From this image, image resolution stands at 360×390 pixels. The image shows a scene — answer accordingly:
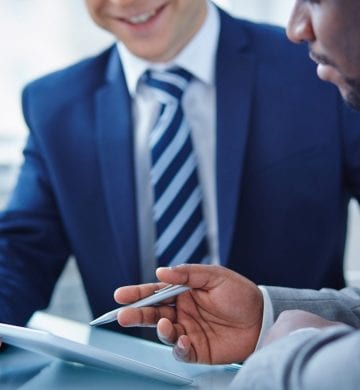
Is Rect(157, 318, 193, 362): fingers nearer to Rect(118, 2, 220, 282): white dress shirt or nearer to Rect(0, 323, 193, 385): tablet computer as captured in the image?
Rect(0, 323, 193, 385): tablet computer

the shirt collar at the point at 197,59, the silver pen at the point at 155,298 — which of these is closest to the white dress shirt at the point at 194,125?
the shirt collar at the point at 197,59

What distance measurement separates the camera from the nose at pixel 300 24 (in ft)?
Result: 3.00

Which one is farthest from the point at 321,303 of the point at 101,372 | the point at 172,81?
the point at 172,81

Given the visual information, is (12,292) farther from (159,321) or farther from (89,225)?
(159,321)

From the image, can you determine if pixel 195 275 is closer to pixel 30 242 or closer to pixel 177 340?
pixel 177 340

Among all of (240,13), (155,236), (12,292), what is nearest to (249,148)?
(155,236)

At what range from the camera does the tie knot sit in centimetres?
151

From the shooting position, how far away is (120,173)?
4.86ft

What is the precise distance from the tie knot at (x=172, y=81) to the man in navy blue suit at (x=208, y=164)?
2 cm

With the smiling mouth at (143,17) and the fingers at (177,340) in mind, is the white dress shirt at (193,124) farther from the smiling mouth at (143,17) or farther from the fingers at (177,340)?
the fingers at (177,340)

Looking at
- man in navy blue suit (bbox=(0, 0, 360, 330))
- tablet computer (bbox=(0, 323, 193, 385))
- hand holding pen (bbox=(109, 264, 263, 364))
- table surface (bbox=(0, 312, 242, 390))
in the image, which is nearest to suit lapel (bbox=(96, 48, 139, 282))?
man in navy blue suit (bbox=(0, 0, 360, 330))

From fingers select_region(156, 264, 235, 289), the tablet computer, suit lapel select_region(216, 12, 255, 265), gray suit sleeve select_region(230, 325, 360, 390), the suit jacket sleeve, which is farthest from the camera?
suit lapel select_region(216, 12, 255, 265)

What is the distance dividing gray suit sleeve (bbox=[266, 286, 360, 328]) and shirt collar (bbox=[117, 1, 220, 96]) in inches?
23.2

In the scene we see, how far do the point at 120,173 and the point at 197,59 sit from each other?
0.86ft
